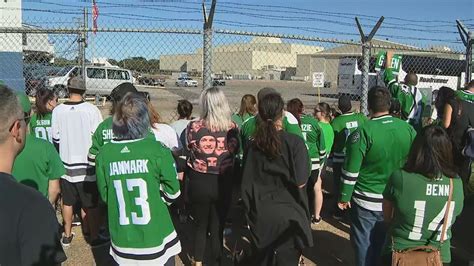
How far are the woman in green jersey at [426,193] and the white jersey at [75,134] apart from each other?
133 inches

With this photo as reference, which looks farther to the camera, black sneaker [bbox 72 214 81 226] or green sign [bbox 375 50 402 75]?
green sign [bbox 375 50 402 75]

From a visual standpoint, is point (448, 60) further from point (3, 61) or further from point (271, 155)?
point (271, 155)

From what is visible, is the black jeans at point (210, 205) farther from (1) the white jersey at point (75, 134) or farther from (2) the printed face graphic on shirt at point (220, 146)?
(1) the white jersey at point (75, 134)

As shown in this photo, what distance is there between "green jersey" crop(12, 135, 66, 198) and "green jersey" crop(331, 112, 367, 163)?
405 cm

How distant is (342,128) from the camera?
21.4 feet

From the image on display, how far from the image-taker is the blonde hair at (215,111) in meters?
4.32

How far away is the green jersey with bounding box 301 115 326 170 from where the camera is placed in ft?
18.7

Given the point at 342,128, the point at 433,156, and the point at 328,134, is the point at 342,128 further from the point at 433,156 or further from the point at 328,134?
the point at 433,156

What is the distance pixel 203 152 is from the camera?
4371 mm

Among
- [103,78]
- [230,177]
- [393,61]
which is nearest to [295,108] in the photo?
[230,177]

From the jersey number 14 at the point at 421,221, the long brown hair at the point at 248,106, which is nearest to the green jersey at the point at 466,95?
the long brown hair at the point at 248,106

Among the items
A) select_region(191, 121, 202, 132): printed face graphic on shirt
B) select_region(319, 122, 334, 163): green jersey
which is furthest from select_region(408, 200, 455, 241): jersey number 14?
select_region(319, 122, 334, 163): green jersey

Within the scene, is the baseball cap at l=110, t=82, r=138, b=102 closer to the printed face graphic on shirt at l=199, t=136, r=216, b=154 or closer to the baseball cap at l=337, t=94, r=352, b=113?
the printed face graphic on shirt at l=199, t=136, r=216, b=154

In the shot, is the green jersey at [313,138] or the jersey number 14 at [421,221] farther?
the green jersey at [313,138]
